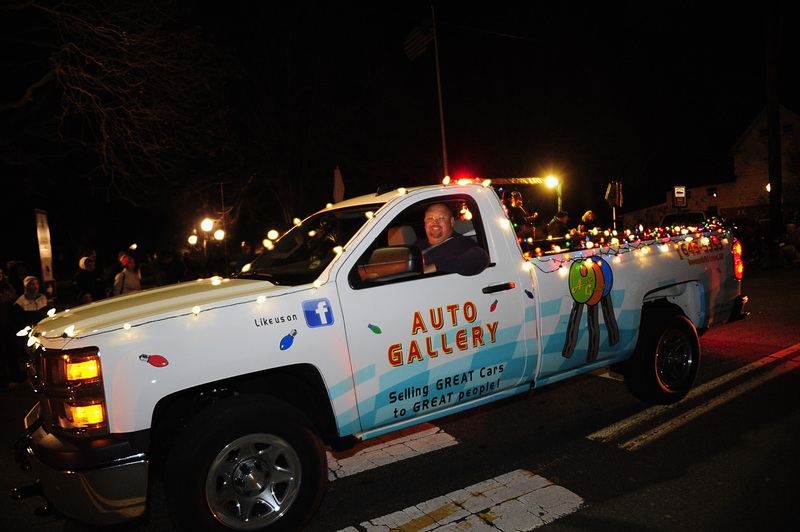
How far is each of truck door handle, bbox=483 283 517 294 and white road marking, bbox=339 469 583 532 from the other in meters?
1.30

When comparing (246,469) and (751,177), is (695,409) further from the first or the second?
(751,177)

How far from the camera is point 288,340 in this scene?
125 inches

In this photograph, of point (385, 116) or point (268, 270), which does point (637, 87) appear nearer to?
point (385, 116)

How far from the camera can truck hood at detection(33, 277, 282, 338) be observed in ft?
9.85

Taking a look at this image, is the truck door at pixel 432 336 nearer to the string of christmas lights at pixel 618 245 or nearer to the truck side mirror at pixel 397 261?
the truck side mirror at pixel 397 261

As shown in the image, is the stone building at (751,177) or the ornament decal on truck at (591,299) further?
the stone building at (751,177)

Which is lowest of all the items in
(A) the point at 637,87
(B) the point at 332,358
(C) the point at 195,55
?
(B) the point at 332,358

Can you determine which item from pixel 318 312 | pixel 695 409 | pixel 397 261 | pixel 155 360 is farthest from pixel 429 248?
pixel 695 409

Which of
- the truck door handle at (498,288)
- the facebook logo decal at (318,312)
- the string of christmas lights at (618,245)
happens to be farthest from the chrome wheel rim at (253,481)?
the string of christmas lights at (618,245)

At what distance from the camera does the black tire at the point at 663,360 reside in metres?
4.86

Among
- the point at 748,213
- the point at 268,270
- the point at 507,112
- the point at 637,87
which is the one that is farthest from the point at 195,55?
the point at 748,213

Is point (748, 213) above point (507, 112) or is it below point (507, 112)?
below

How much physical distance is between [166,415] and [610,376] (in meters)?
4.64

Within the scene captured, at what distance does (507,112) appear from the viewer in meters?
31.5
